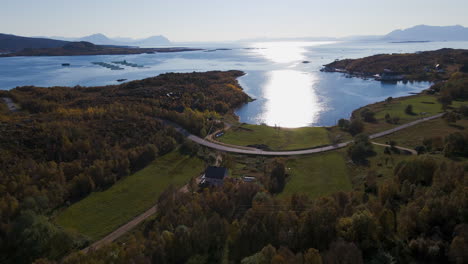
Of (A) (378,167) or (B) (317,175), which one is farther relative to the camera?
(A) (378,167)

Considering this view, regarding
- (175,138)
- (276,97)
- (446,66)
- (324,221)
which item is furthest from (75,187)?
(446,66)

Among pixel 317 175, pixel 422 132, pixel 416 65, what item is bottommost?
pixel 317 175

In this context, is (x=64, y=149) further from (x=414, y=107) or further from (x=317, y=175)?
(x=414, y=107)

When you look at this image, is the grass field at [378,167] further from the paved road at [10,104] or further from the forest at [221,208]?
the paved road at [10,104]

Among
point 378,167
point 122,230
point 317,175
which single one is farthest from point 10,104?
point 378,167

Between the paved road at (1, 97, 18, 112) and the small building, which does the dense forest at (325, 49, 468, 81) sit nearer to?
the small building

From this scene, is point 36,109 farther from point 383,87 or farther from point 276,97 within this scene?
point 383,87

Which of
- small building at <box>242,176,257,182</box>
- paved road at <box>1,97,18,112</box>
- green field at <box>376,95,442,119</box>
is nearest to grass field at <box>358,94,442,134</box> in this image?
green field at <box>376,95,442,119</box>
